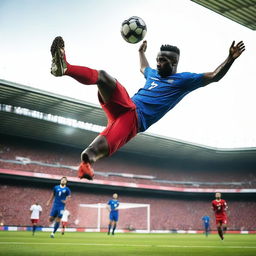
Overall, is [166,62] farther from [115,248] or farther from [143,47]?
[115,248]

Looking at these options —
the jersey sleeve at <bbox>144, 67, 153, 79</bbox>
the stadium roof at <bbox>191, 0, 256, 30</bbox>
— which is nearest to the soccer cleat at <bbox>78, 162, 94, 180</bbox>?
the jersey sleeve at <bbox>144, 67, 153, 79</bbox>

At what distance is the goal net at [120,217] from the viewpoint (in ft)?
94.8

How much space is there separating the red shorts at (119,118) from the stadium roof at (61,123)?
18.0m

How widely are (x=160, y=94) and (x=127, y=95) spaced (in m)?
0.54

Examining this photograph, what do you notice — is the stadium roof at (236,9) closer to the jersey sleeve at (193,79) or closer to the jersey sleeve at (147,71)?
the jersey sleeve at (147,71)

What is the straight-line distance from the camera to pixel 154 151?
33.7m

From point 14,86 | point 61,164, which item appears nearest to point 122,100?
point 14,86

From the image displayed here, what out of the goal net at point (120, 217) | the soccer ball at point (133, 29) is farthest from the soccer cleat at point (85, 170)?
the goal net at point (120, 217)

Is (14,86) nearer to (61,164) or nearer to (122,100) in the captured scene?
(61,164)

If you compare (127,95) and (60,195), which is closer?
(127,95)

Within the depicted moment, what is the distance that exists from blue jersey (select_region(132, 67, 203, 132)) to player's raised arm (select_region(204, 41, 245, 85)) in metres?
0.10

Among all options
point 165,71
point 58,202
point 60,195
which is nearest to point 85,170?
point 165,71

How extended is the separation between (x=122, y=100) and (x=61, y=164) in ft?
85.2

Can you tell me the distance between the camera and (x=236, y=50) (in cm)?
436
